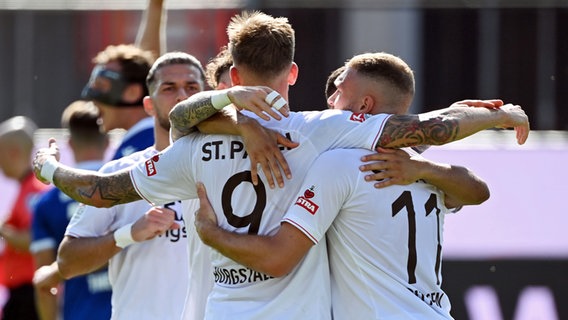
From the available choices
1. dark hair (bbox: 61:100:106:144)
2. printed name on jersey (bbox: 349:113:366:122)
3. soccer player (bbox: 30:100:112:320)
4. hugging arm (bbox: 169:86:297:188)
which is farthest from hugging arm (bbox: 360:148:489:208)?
dark hair (bbox: 61:100:106:144)

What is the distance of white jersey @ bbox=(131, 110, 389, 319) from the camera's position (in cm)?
429

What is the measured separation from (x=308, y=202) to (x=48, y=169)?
124 centimetres

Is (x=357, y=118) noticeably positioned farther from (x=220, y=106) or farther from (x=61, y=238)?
(x=61, y=238)

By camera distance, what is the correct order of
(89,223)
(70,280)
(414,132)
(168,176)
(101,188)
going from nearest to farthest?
(414,132) < (168,176) < (101,188) < (89,223) < (70,280)

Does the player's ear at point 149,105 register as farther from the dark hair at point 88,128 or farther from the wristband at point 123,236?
the dark hair at point 88,128

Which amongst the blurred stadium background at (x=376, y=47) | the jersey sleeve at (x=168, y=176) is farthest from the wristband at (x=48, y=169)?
the blurred stadium background at (x=376, y=47)

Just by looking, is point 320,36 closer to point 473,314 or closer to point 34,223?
point 473,314

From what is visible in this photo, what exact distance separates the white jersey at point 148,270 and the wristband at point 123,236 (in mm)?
180

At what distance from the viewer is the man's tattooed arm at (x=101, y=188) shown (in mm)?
4613

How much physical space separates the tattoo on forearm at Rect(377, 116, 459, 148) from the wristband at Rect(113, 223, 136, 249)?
1730mm

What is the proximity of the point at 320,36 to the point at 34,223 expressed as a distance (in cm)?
461

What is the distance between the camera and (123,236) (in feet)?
18.4

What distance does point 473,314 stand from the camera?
8359mm

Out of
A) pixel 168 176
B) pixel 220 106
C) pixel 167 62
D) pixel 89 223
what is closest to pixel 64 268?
pixel 89 223
